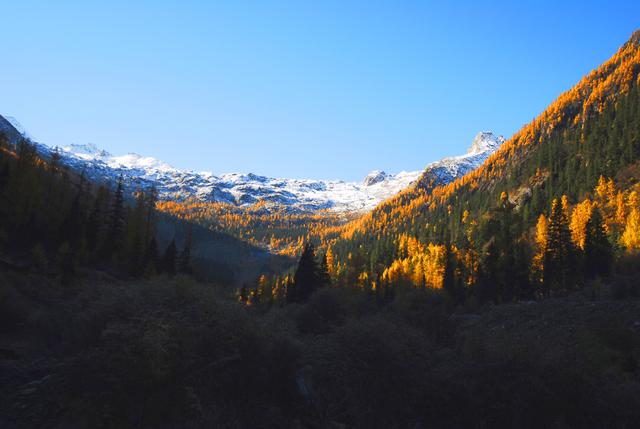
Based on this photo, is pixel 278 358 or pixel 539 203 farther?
pixel 539 203

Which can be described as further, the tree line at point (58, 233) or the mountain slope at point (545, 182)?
the mountain slope at point (545, 182)

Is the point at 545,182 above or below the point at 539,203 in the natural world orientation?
above

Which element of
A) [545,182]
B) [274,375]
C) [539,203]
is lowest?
[274,375]

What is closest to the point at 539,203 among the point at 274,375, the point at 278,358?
the point at 278,358

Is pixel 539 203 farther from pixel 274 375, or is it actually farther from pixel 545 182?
pixel 274 375

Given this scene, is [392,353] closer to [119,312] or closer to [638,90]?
[119,312]

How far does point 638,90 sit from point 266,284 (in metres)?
129

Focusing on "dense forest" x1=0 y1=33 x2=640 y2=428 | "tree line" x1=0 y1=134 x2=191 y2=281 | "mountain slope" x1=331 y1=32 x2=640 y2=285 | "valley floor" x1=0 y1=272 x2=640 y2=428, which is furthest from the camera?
"mountain slope" x1=331 y1=32 x2=640 y2=285

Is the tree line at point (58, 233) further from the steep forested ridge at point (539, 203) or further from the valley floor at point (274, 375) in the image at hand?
the steep forested ridge at point (539, 203)

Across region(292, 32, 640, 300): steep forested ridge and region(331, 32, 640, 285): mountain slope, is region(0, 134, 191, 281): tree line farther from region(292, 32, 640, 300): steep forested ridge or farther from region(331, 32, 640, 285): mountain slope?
region(331, 32, 640, 285): mountain slope

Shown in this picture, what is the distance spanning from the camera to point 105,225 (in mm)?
82812

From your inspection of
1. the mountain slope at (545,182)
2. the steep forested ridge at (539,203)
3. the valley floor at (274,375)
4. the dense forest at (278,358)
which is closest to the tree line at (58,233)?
the dense forest at (278,358)

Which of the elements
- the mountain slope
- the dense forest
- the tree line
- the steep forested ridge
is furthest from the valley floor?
the mountain slope

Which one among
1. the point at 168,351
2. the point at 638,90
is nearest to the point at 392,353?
the point at 168,351
